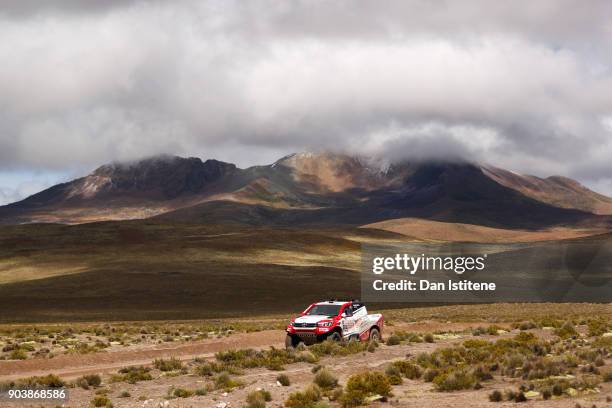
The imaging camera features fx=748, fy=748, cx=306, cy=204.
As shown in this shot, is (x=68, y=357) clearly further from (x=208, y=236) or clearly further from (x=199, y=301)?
(x=208, y=236)

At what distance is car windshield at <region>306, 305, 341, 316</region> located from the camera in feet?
96.5

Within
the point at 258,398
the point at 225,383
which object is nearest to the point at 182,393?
the point at 225,383

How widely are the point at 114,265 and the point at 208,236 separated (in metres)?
60.4

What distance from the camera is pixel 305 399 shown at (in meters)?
17.0

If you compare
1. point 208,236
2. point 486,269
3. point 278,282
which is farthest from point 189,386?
point 208,236

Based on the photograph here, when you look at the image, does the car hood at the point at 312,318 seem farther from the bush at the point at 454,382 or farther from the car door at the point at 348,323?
the bush at the point at 454,382

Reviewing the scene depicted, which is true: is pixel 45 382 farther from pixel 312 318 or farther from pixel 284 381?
pixel 312 318

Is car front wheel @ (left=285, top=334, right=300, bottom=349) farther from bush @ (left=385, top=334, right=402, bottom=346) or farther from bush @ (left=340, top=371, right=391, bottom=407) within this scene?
bush @ (left=340, top=371, right=391, bottom=407)

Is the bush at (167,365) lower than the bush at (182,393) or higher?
lower

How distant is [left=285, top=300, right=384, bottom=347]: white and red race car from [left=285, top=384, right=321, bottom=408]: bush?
10.5 meters

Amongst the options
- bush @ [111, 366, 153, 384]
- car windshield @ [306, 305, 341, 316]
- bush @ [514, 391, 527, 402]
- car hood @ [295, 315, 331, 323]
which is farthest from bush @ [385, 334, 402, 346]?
bush @ [514, 391, 527, 402]

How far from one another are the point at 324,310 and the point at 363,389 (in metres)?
11.8

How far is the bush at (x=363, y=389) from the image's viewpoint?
17.0 metres

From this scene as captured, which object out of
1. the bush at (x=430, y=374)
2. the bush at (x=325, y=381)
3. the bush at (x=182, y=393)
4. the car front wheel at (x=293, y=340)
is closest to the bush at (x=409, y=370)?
the bush at (x=430, y=374)
